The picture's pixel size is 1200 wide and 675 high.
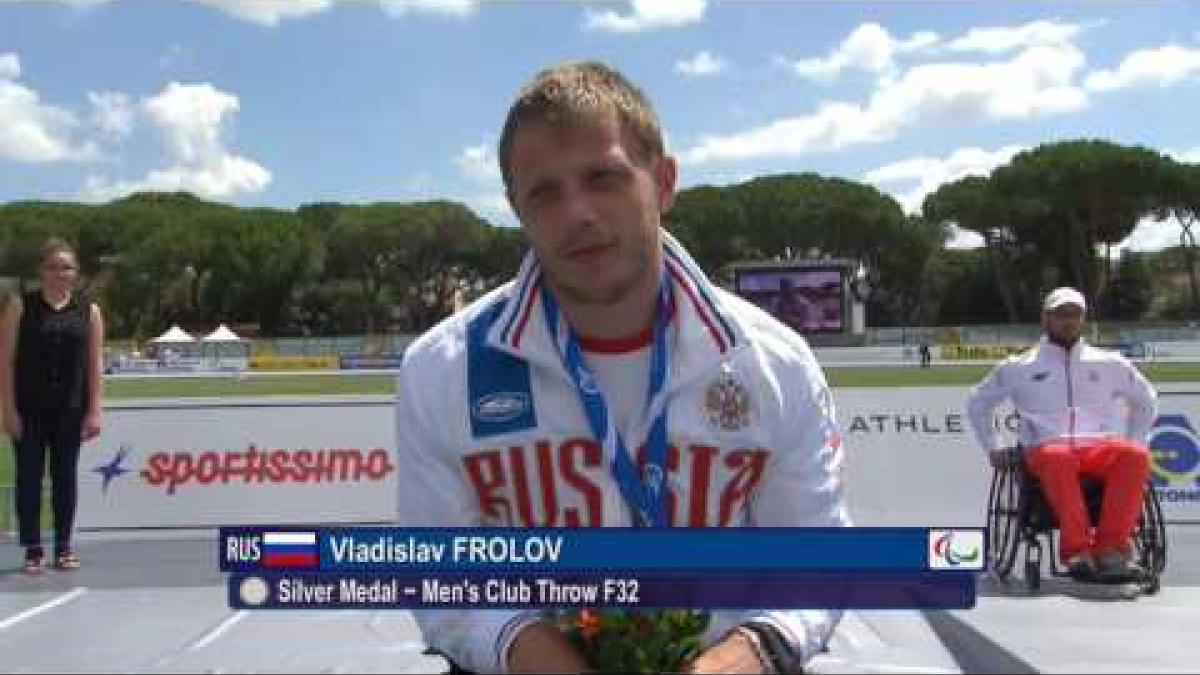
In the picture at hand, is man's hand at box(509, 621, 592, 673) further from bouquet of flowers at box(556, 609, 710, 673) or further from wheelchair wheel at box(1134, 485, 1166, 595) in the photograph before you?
wheelchair wheel at box(1134, 485, 1166, 595)

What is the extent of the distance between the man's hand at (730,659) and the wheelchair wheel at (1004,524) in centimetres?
533

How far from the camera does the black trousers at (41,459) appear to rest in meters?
7.95

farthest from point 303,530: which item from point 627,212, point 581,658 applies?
point 627,212

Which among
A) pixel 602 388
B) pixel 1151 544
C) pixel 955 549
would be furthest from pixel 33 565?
pixel 955 549

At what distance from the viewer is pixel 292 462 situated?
10125mm

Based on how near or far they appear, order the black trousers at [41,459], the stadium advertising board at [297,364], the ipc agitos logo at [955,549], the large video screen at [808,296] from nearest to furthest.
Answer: the ipc agitos logo at [955,549] < the black trousers at [41,459] < the stadium advertising board at [297,364] < the large video screen at [808,296]

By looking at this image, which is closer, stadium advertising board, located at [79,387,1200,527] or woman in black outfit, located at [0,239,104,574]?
woman in black outfit, located at [0,239,104,574]

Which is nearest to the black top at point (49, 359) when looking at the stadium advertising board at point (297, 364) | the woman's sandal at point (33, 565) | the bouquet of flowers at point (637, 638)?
the woman's sandal at point (33, 565)

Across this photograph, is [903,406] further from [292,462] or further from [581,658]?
[581,658]

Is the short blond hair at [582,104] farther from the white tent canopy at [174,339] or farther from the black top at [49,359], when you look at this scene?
the white tent canopy at [174,339]

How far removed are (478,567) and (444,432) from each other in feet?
0.98

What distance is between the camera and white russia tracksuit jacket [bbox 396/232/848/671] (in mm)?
2258

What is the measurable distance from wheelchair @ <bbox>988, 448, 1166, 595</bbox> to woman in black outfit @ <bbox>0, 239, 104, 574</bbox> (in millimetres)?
5101

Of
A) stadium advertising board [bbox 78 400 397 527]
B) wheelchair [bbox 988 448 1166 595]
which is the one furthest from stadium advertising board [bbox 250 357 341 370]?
wheelchair [bbox 988 448 1166 595]
